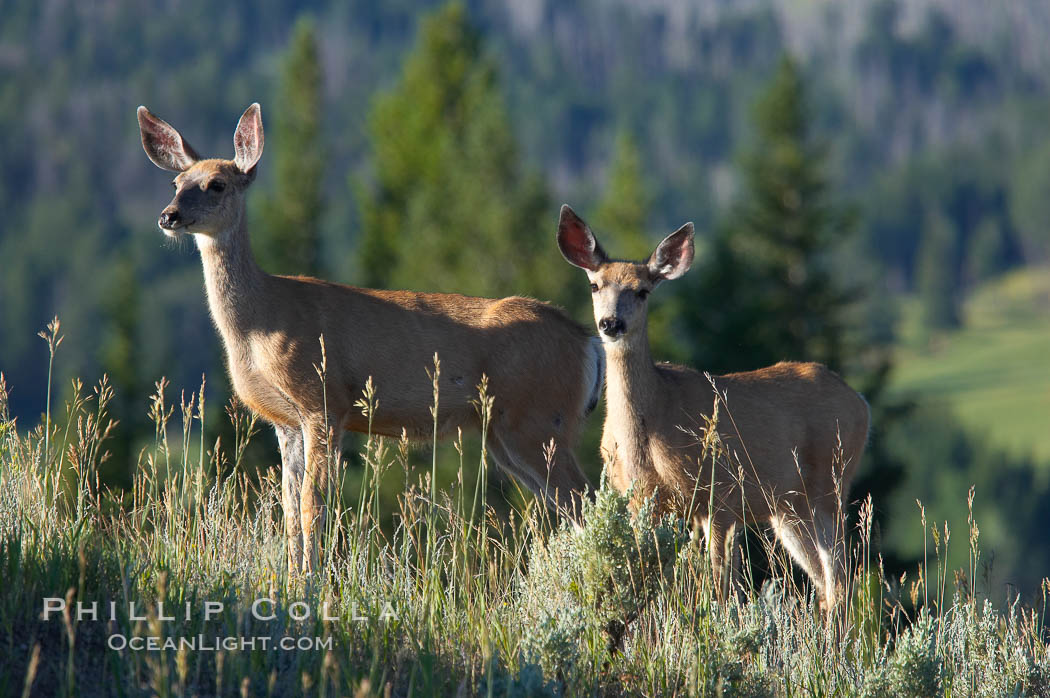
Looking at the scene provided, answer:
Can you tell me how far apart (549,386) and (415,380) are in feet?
2.96

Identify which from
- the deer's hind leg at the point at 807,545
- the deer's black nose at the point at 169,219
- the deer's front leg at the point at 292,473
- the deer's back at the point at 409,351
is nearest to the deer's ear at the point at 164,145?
the deer's black nose at the point at 169,219

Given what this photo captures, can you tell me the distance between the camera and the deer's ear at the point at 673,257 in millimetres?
7914

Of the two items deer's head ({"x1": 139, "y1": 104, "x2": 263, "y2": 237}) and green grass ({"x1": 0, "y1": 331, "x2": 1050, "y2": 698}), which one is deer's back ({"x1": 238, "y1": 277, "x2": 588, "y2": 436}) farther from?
green grass ({"x1": 0, "y1": 331, "x2": 1050, "y2": 698})

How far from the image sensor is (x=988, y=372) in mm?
111750

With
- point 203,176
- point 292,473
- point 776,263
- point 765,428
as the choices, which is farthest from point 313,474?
point 776,263

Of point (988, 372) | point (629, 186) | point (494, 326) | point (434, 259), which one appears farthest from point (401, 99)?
point (988, 372)

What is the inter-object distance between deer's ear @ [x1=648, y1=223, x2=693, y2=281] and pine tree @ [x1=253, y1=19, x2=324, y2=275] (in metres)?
36.7

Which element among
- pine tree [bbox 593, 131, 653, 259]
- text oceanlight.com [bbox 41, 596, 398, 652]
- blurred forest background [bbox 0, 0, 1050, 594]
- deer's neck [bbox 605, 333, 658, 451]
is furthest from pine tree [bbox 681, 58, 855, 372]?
text oceanlight.com [bbox 41, 596, 398, 652]

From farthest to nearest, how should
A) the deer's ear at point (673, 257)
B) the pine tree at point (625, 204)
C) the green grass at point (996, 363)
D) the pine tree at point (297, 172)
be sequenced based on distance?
the green grass at point (996, 363), the pine tree at point (297, 172), the pine tree at point (625, 204), the deer's ear at point (673, 257)

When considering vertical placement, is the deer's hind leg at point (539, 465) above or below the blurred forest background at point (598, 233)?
below

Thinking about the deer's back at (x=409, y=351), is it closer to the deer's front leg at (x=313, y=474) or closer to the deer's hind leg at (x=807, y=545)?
the deer's front leg at (x=313, y=474)

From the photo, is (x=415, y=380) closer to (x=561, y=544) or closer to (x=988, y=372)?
(x=561, y=544)

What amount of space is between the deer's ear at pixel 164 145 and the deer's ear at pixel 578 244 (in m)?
2.37

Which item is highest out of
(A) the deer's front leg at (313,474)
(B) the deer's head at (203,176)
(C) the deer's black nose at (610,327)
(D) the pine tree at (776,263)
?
(D) the pine tree at (776,263)
